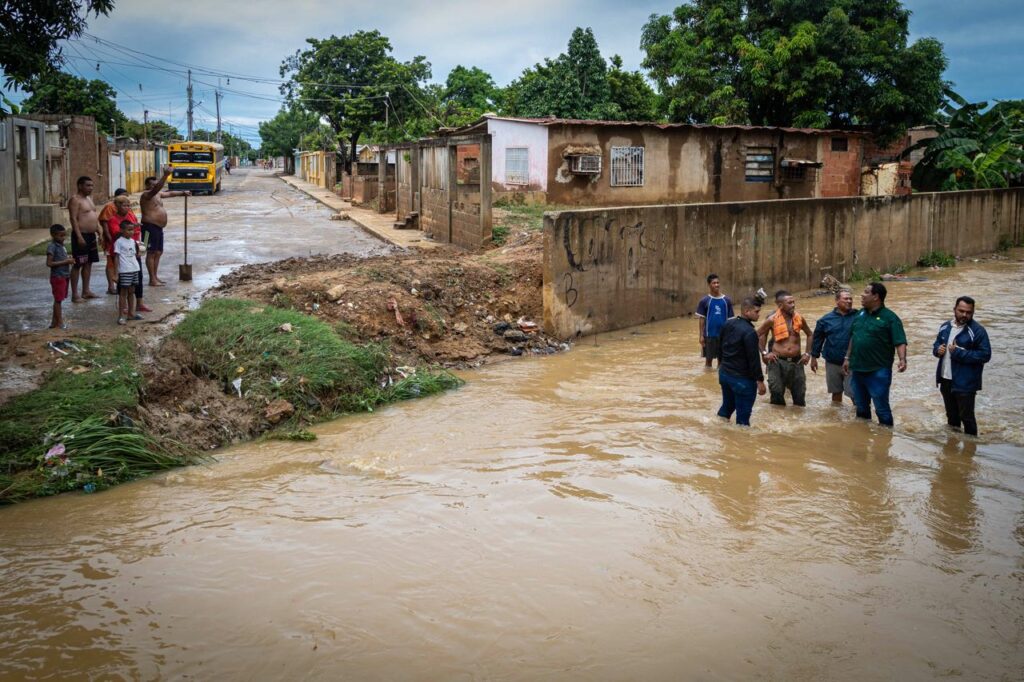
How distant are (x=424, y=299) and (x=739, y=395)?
6.04 meters

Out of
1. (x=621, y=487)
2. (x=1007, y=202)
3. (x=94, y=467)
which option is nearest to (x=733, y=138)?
(x=1007, y=202)

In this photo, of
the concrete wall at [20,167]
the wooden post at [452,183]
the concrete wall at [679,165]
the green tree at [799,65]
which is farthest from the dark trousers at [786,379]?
the green tree at [799,65]

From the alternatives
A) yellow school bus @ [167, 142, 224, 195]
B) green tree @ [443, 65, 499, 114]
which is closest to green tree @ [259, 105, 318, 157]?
green tree @ [443, 65, 499, 114]

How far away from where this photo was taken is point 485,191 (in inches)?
696

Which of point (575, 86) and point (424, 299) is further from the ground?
point (575, 86)

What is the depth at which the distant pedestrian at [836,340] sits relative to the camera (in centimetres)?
936

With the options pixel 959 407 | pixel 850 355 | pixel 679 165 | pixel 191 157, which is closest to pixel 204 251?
pixel 850 355

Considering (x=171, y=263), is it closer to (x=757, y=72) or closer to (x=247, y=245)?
(x=247, y=245)

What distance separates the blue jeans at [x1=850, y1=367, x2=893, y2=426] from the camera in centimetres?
898

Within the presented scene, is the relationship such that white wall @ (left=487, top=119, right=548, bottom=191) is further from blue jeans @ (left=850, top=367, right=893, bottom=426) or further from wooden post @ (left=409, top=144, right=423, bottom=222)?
blue jeans @ (left=850, top=367, right=893, bottom=426)

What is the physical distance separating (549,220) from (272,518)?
26.0 feet

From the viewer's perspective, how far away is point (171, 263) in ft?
54.9

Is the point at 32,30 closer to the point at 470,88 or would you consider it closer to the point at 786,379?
the point at 786,379

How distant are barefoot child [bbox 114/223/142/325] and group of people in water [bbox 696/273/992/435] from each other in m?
7.38
